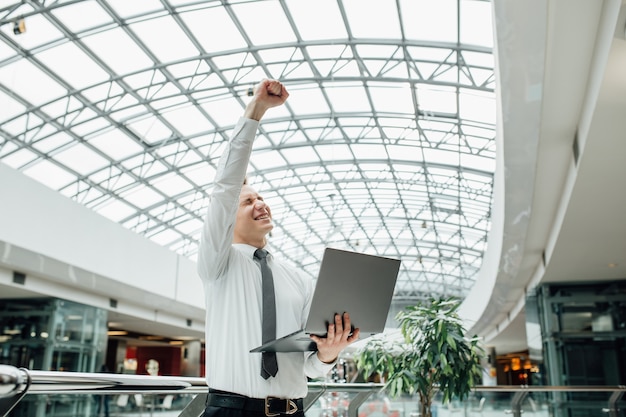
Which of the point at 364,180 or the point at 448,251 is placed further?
the point at 448,251

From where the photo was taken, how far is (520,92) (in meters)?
4.84

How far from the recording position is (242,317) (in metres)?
1.76

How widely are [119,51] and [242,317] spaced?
1354 cm

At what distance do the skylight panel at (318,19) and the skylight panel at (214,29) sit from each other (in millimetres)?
1514

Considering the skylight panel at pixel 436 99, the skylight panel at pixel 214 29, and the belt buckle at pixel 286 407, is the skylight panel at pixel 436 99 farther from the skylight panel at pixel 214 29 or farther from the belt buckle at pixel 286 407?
the belt buckle at pixel 286 407

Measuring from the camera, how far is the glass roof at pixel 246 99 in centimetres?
1284

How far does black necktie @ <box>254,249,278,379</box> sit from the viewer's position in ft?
5.47

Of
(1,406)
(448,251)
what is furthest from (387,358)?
(448,251)

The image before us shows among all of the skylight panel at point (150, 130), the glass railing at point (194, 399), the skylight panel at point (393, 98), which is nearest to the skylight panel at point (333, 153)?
the skylight panel at point (393, 98)

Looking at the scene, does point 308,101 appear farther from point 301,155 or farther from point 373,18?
point 373,18

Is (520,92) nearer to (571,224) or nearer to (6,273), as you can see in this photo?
(571,224)

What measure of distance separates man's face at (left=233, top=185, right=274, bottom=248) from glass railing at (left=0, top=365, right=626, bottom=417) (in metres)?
0.53

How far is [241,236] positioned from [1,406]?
107cm

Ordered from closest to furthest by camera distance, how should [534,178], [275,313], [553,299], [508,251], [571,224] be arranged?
[275,313]
[534,178]
[571,224]
[508,251]
[553,299]
